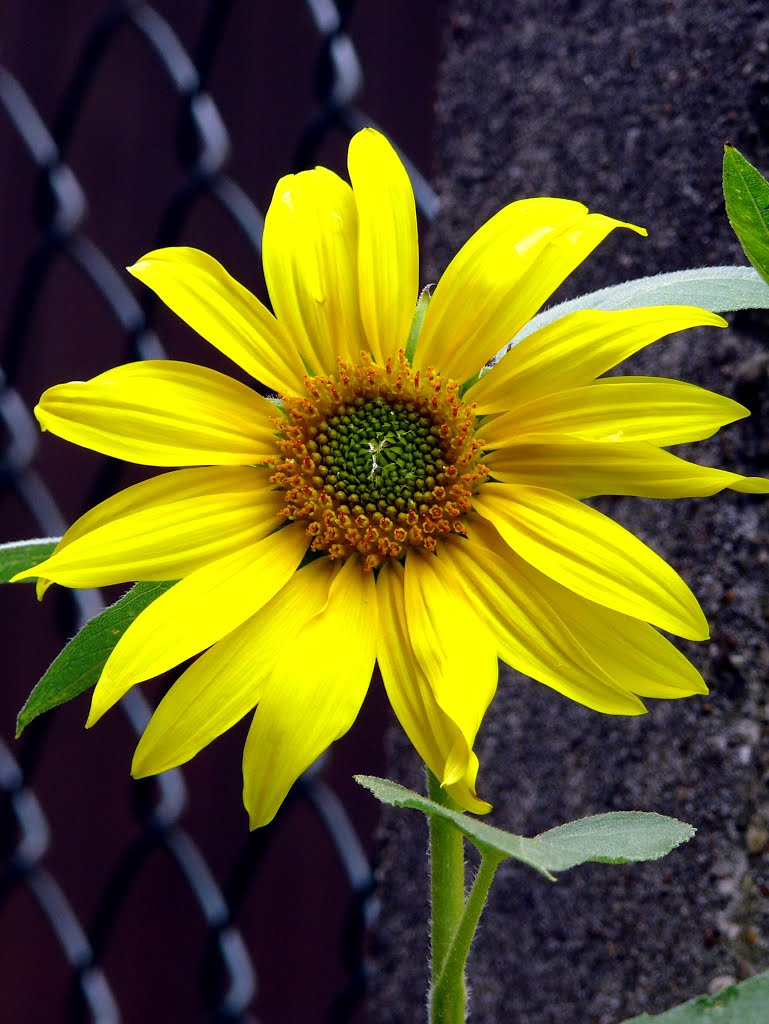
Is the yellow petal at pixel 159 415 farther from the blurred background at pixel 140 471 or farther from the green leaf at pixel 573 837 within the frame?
the blurred background at pixel 140 471

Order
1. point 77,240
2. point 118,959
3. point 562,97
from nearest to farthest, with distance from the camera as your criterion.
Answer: point 562,97, point 77,240, point 118,959

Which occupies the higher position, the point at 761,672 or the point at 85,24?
the point at 85,24

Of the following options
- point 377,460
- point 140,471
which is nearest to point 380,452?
point 377,460

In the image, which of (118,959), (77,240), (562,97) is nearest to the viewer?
(562,97)

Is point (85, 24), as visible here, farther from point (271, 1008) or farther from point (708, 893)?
point (708, 893)

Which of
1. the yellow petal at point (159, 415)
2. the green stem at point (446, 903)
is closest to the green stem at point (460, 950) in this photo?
the green stem at point (446, 903)

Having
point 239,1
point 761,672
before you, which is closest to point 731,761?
point 761,672

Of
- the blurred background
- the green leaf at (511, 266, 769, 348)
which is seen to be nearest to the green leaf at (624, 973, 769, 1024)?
the green leaf at (511, 266, 769, 348)
